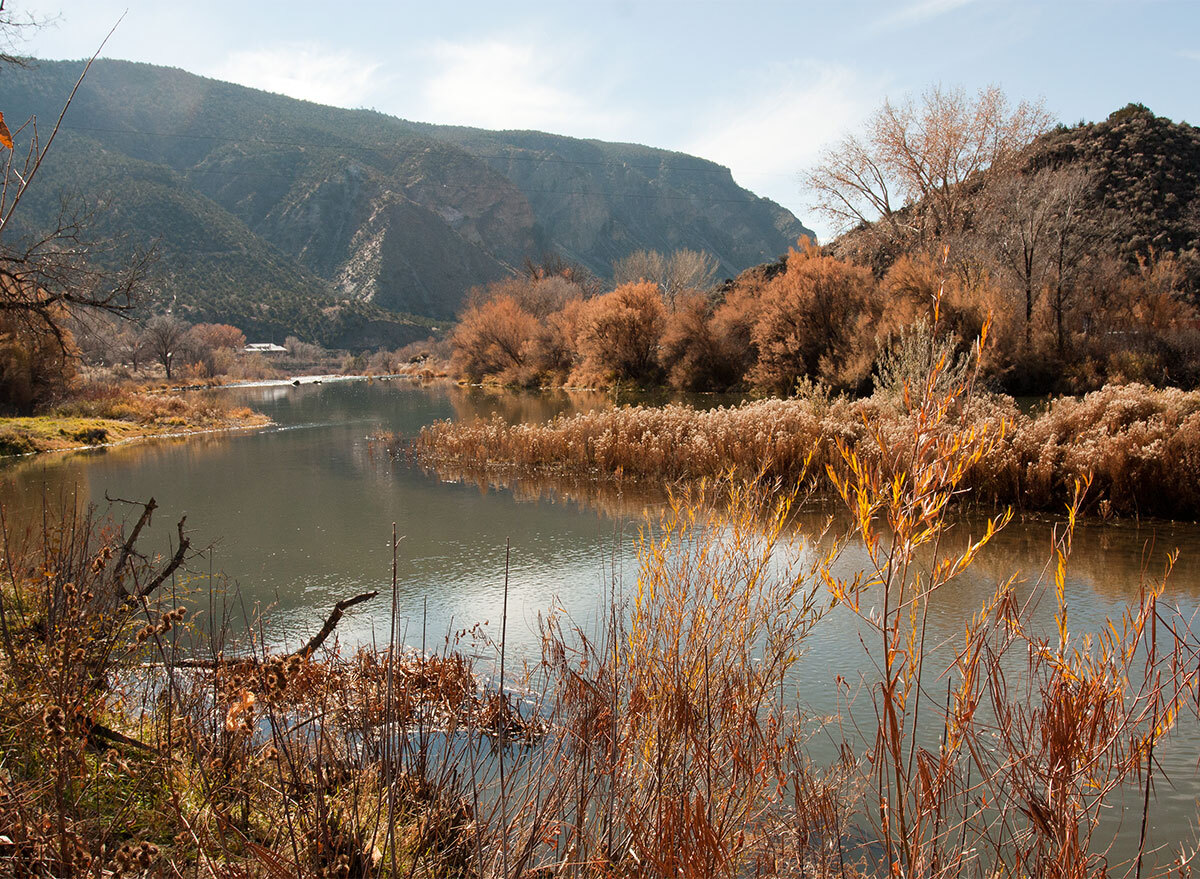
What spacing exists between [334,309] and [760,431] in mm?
70107

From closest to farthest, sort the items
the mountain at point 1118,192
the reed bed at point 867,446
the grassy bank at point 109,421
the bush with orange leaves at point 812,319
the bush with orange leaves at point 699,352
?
1. the reed bed at point 867,446
2. the grassy bank at point 109,421
3. the bush with orange leaves at point 812,319
4. the mountain at point 1118,192
5. the bush with orange leaves at point 699,352

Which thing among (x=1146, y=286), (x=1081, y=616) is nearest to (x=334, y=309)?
(x=1146, y=286)

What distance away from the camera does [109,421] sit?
2441 centimetres

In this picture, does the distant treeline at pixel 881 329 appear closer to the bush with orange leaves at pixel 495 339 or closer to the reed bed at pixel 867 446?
the reed bed at pixel 867 446

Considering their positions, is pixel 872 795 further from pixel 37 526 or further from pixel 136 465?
pixel 136 465

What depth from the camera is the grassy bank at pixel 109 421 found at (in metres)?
21.0

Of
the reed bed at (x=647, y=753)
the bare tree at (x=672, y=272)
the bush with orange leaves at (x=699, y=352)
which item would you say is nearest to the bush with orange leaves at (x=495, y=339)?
the bare tree at (x=672, y=272)

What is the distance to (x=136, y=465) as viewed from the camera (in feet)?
59.2

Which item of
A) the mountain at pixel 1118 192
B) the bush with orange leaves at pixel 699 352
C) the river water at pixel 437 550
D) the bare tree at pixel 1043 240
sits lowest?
the river water at pixel 437 550

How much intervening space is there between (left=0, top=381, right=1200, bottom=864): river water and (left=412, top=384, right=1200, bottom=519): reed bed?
0.54m

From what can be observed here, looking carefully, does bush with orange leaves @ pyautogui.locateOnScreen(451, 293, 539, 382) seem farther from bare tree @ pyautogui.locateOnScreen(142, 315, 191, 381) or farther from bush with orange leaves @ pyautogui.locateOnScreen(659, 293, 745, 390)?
bare tree @ pyautogui.locateOnScreen(142, 315, 191, 381)

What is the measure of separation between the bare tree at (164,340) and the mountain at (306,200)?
406 centimetres

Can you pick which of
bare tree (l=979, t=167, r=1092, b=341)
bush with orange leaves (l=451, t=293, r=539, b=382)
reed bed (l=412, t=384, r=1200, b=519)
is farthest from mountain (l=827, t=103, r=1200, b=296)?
bush with orange leaves (l=451, t=293, r=539, b=382)

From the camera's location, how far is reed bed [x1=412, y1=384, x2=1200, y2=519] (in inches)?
394
